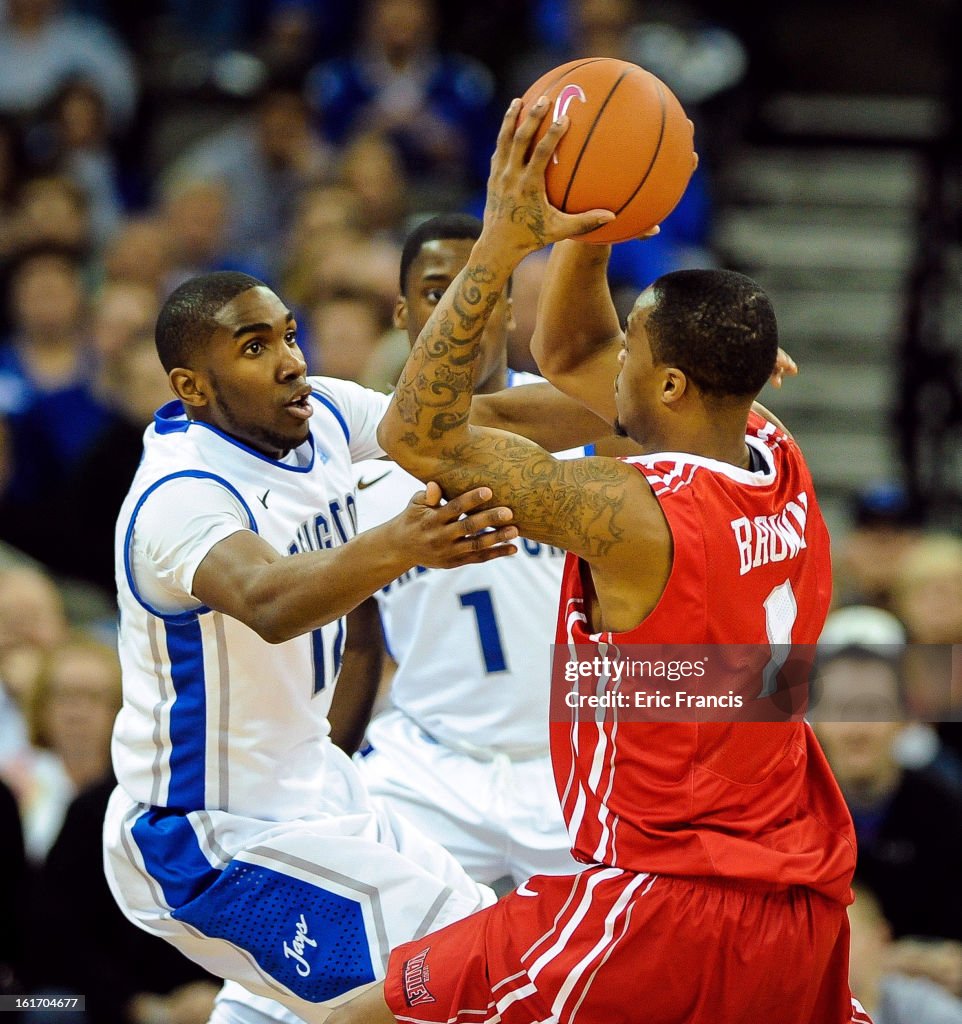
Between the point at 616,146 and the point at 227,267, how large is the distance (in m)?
6.76

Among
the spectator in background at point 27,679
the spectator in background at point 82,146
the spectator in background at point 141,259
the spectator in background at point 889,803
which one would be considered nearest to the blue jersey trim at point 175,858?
the spectator in background at point 27,679

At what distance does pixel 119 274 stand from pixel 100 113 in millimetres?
1685

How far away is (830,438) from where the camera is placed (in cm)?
1067

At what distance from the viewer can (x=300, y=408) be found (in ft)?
14.8

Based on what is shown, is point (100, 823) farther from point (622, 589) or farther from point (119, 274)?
point (119, 274)

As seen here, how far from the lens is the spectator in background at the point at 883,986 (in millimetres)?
5844

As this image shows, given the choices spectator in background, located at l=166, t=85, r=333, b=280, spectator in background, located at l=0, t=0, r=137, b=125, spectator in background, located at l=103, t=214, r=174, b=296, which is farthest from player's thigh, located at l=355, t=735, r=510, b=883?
spectator in background, located at l=0, t=0, r=137, b=125

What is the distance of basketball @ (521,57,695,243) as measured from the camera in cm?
391

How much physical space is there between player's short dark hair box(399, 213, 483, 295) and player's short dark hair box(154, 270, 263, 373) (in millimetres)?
1058

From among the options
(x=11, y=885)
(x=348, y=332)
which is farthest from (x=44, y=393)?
(x=11, y=885)

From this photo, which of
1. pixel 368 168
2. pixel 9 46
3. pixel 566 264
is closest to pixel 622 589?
pixel 566 264

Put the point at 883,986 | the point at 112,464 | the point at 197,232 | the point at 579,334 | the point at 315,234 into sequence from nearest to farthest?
1. the point at 579,334
2. the point at 883,986
3. the point at 112,464
4. the point at 315,234
5. the point at 197,232

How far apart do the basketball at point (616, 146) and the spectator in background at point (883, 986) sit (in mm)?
2790

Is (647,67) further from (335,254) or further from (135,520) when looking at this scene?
(135,520)
